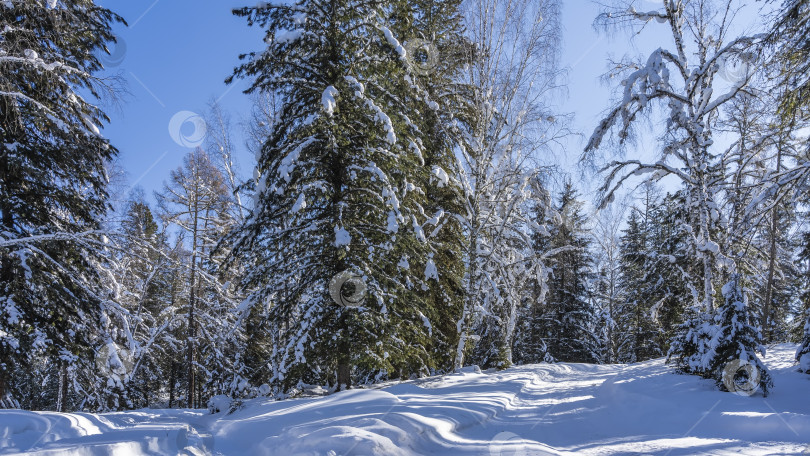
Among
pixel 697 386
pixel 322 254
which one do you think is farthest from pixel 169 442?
pixel 697 386

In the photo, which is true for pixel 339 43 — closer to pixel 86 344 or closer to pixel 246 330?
pixel 86 344

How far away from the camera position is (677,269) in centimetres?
1825

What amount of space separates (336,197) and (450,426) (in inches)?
195

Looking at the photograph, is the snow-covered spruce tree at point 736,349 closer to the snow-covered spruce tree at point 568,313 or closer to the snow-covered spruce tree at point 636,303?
the snow-covered spruce tree at point 636,303

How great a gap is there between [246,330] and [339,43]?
1113cm

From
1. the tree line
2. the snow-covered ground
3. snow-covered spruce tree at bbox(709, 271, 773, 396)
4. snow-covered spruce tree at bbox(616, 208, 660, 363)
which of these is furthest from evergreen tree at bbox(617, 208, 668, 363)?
the snow-covered ground

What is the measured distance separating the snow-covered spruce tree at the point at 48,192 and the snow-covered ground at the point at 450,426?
313 centimetres

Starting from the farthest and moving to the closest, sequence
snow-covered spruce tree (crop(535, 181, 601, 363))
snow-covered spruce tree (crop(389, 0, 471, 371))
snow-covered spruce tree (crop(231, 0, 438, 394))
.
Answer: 1. snow-covered spruce tree (crop(535, 181, 601, 363))
2. snow-covered spruce tree (crop(389, 0, 471, 371))
3. snow-covered spruce tree (crop(231, 0, 438, 394))

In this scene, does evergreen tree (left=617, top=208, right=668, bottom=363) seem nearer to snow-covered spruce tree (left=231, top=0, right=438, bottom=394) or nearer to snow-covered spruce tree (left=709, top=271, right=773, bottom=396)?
snow-covered spruce tree (left=709, top=271, right=773, bottom=396)

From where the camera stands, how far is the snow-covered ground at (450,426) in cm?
400

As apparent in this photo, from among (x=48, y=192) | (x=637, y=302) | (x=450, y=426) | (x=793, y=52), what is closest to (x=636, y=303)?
(x=637, y=302)

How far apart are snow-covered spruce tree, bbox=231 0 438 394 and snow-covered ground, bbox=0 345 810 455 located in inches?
57.6

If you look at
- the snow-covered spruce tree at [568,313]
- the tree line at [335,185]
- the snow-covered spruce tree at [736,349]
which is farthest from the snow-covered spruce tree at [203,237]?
the snow-covered spruce tree at [568,313]

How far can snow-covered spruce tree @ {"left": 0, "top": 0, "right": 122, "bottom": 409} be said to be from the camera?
7.20 meters
